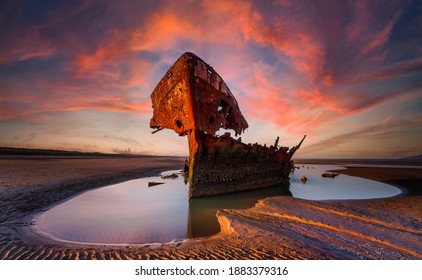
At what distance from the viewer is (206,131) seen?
8484 millimetres

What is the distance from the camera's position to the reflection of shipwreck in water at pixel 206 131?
296 inches

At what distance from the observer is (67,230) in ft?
13.6

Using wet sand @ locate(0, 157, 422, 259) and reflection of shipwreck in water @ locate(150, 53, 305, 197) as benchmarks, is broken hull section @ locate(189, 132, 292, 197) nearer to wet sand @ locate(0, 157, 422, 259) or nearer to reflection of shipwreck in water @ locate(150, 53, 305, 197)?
reflection of shipwreck in water @ locate(150, 53, 305, 197)

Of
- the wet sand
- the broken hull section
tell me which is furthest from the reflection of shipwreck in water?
the wet sand

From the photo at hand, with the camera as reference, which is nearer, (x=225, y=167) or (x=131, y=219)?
(x=131, y=219)

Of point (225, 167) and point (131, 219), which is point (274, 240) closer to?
point (131, 219)

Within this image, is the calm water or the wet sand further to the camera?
the calm water

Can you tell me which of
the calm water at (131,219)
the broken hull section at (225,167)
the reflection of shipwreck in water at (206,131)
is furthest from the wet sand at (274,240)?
the reflection of shipwreck in water at (206,131)

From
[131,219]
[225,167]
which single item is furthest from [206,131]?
[131,219]

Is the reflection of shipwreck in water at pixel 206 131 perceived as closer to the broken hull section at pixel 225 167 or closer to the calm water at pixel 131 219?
the broken hull section at pixel 225 167

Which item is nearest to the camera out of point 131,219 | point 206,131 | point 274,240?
point 274,240

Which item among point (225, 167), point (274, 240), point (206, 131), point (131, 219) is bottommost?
point (131, 219)

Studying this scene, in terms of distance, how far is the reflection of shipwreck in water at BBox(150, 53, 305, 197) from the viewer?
24.7ft
